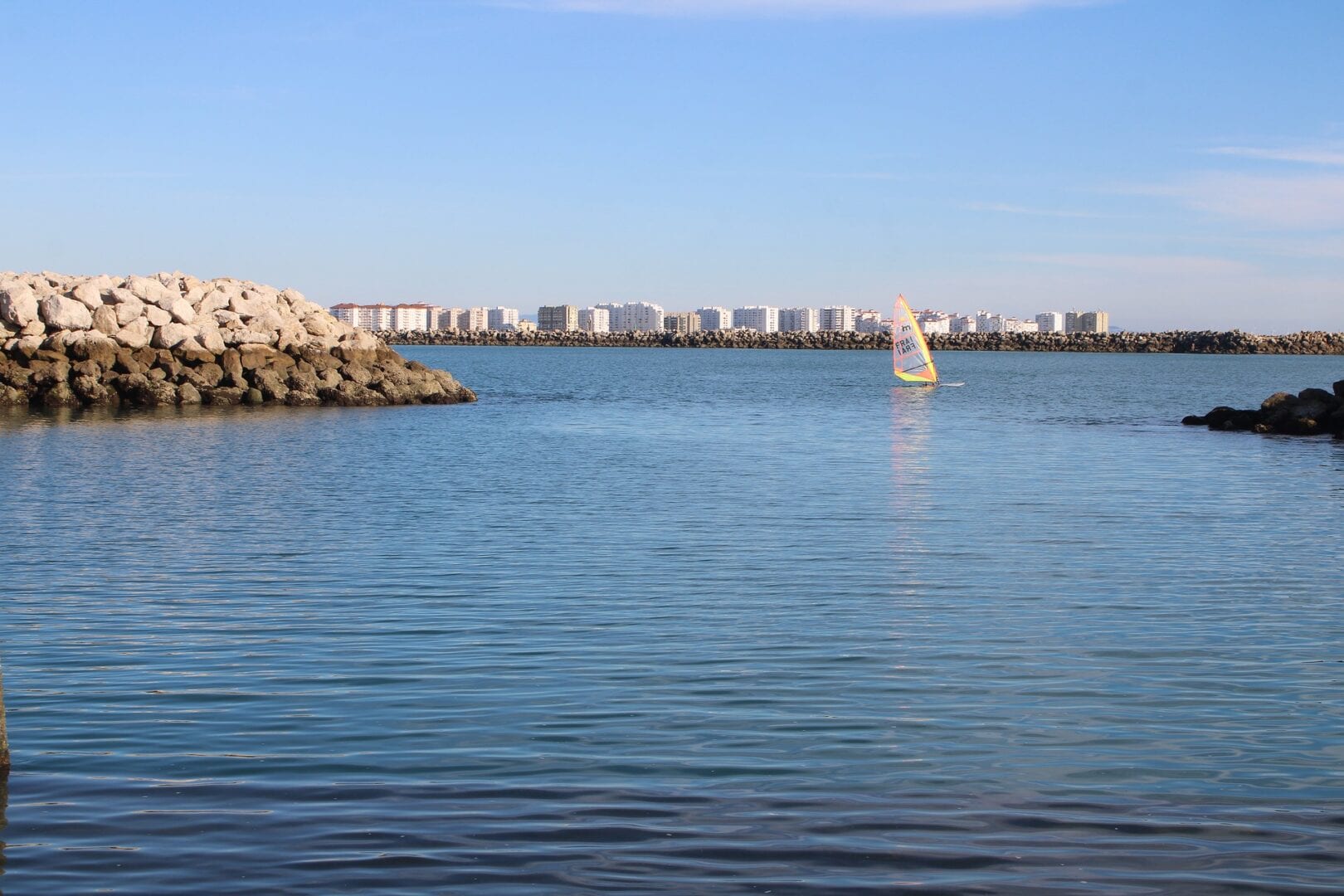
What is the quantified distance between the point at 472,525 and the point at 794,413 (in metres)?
33.5

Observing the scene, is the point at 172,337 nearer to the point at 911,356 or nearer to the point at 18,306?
the point at 18,306

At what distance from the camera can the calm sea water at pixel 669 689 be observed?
657cm

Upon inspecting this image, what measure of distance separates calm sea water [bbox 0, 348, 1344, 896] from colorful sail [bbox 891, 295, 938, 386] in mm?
47251

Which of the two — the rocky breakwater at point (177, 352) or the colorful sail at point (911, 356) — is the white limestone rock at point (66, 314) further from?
the colorful sail at point (911, 356)

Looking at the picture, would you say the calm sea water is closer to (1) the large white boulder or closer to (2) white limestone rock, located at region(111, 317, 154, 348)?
(2) white limestone rock, located at region(111, 317, 154, 348)

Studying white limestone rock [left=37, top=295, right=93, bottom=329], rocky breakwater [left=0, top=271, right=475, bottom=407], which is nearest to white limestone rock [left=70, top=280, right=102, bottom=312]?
rocky breakwater [left=0, top=271, right=475, bottom=407]

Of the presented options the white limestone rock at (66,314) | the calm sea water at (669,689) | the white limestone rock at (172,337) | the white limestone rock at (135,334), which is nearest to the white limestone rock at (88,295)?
the white limestone rock at (66,314)

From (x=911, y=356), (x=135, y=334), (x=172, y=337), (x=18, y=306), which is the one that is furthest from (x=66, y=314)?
(x=911, y=356)

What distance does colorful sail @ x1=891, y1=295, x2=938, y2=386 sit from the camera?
70.9 metres

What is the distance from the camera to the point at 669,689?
973 cm

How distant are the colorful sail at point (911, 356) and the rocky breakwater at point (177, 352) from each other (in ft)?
83.8

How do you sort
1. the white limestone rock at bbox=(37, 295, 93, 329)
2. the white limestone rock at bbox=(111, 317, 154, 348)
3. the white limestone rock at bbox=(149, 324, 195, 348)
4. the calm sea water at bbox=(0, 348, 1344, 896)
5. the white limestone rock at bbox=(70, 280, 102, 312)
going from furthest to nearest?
the white limestone rock at bbox=(70, 280, 102, 312) < the white limestone rock at bbox=(149, 324, 195, 348) < the white limestone rock at bbox=(111, 317, 154, 348) < the white limestone rock at bbox=(37, 295, 93, 329) < the calm sea water at bbox=(0, 348, 1344, 896)

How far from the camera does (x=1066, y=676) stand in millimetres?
10195

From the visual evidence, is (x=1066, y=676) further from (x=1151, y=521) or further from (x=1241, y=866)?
(x=1151, y=521)
